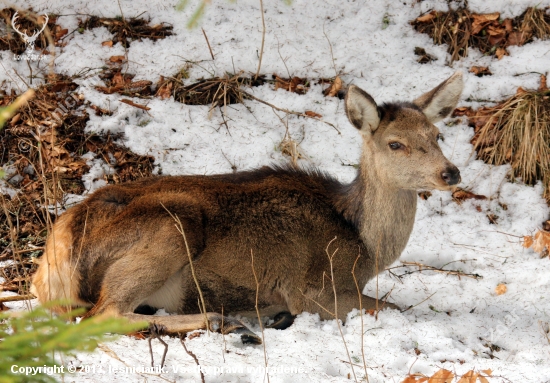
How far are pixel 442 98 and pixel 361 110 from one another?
895mm

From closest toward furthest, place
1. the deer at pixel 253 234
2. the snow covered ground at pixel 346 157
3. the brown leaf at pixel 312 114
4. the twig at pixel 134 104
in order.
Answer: the snow covered ground at pixel 346 157 < the deer at pixel 253 234 < the twig at pixel 134 104 < the brown leaf at pixel 312 114

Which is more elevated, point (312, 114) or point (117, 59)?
point (117, 59)

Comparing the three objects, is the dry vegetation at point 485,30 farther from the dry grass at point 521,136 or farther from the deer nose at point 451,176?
the deer nose at point 451,176

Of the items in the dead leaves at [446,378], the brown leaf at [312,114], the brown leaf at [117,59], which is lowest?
the dead leaves at [446,378]

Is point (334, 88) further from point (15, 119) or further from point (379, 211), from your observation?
point (15, 119)

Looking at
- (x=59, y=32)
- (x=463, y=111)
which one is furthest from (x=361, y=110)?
(x=59, y=32)

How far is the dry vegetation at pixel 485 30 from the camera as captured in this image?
9.22 meters

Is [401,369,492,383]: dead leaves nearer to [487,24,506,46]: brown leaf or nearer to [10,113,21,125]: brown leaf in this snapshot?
[487,24,506,46]: brown leaf

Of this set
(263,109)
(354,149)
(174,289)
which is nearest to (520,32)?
(354,149)

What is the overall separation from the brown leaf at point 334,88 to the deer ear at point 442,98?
2427 millimetres

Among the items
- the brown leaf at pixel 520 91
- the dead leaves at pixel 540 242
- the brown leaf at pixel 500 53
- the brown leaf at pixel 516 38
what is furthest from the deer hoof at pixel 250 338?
the brown leaf at pixel 516 38

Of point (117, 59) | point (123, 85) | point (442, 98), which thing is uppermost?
point (117, 59)

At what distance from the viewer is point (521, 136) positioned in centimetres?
809

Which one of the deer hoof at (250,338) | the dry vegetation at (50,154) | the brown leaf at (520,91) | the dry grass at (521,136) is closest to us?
the deer hoof at (250,338)
